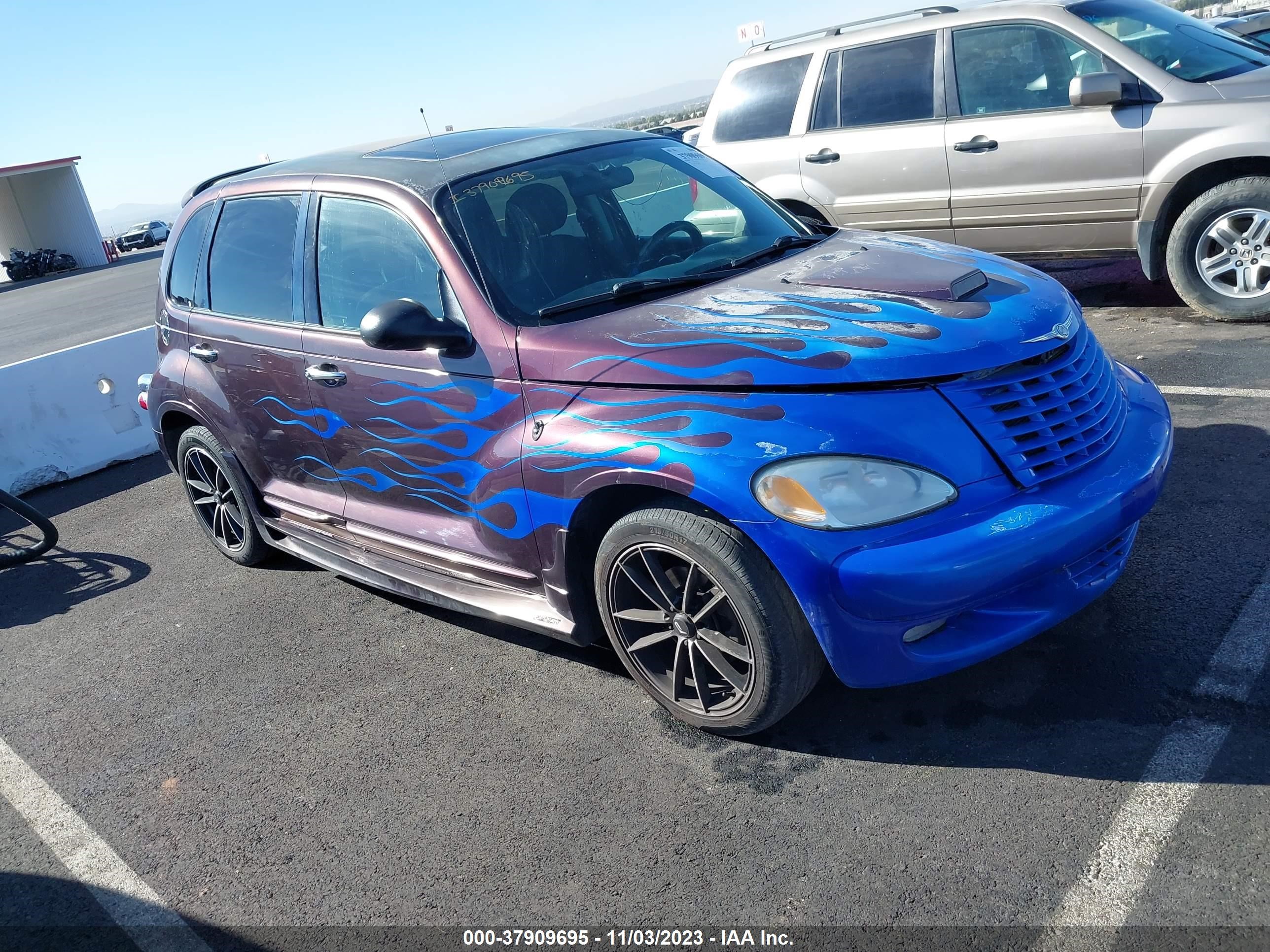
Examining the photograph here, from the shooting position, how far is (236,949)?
8.95 ft

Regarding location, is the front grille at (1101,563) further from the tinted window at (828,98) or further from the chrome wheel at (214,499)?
the tinted window at (828,98)

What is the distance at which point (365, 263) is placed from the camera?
12.8ft

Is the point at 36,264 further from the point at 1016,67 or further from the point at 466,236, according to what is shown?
the point at 466,236

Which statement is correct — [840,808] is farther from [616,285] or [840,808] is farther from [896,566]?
[616,285]

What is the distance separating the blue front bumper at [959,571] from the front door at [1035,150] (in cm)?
416

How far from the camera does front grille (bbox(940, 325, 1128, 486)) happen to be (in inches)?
112

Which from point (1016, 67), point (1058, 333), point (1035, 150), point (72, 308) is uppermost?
point (1016, 67)

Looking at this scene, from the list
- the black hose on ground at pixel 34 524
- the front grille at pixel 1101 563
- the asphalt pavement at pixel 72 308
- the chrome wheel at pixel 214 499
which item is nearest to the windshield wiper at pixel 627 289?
the front grille at pixel 1101 563

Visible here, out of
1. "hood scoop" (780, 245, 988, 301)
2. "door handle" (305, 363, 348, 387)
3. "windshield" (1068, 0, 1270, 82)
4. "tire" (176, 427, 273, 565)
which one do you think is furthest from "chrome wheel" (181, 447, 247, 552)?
"windshield" (1068, 0, 1270, 82)

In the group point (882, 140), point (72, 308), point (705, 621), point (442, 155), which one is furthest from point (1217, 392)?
point (72, 308)

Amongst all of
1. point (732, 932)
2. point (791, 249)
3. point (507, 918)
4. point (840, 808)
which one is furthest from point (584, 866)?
point (791, 249)

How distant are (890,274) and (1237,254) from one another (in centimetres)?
389

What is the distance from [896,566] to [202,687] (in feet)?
9.70

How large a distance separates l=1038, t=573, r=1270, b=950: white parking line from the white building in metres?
47.8
